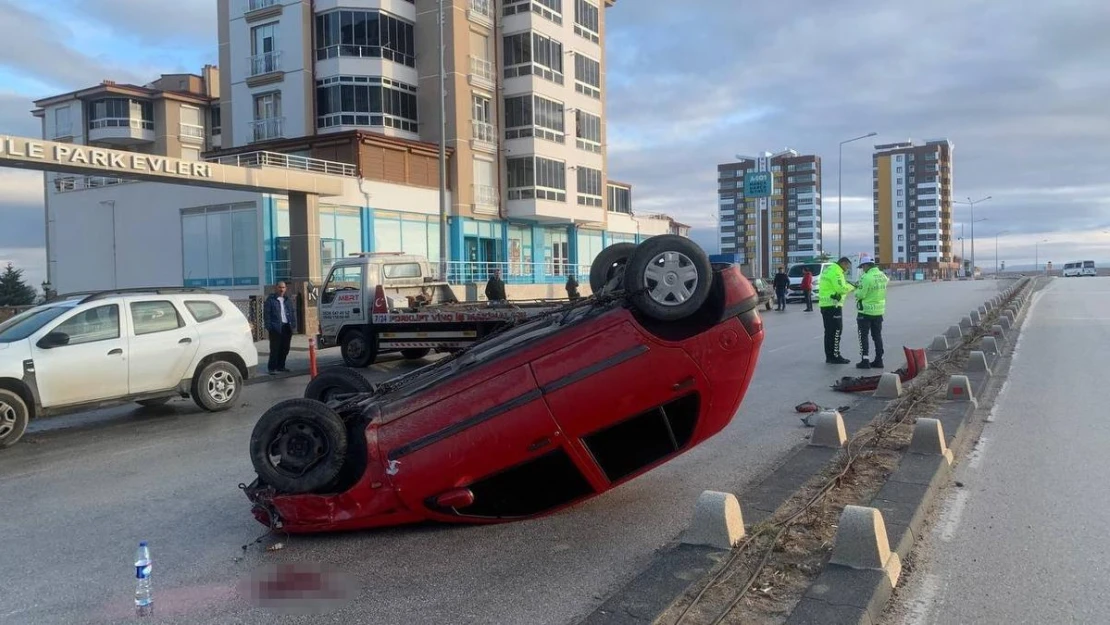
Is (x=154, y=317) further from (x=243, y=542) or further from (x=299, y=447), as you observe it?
(x=299, y=447)

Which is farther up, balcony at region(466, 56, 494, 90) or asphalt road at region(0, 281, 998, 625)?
balcony at region(466, 56, 494, 90)

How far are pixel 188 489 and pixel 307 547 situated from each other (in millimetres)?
2272

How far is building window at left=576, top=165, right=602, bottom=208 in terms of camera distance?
4550 centimetres

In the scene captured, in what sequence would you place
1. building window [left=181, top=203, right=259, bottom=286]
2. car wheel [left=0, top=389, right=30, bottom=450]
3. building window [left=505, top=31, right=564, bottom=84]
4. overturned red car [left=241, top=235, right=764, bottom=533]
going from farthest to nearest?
building window [left=505, top=31, right=564, bottom=84]
building window [left=181, top=203, right=259, bottom=286]
car wheel [left=0, top=389, right=30, bottom=450]
overturned red car [left=241, top=235, right=764, bottom=533]

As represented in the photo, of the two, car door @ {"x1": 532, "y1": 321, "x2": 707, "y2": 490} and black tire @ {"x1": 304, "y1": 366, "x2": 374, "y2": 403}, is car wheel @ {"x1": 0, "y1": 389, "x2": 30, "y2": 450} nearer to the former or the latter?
black tire @ {"x1": 304, "y1": 366, "x2": 374, "y2": 403}

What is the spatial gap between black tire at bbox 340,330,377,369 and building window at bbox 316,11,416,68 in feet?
81.6

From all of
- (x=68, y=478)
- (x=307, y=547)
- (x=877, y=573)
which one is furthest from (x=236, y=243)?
(x=877, y=573)

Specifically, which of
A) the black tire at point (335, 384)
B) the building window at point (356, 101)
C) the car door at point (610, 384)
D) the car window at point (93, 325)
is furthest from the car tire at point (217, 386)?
the building window at point (356, 101)

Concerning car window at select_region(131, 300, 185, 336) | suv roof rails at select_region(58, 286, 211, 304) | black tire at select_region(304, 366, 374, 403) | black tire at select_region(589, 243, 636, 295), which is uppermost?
black tire at select_region(589, 243, 636, 295)

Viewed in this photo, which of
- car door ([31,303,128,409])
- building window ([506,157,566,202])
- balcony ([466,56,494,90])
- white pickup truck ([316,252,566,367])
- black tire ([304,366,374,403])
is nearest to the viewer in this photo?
black tire ([304,366,374,403])

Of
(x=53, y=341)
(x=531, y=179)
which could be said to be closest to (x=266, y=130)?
(x=531, y=179)

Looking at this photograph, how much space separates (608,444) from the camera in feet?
17.0

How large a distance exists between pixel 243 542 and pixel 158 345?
581 centimetres

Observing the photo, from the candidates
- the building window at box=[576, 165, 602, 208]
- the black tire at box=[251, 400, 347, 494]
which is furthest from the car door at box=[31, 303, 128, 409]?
the building window at box=[576, 165, 602, 208]
